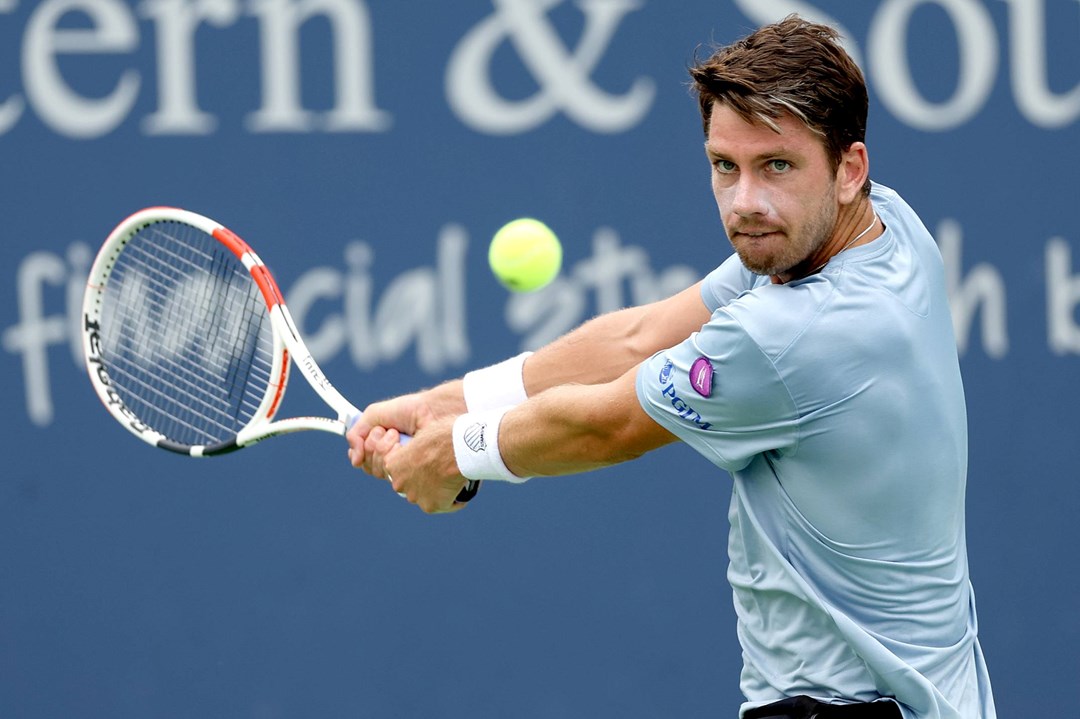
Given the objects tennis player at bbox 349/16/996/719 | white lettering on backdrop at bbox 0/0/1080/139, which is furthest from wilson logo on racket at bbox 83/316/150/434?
tennis player at bbox 349/16/996/719

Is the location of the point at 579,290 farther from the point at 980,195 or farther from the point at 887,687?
the point at 887,687

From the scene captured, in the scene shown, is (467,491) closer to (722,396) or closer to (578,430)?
(578,430)

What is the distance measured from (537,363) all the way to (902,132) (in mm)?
1904

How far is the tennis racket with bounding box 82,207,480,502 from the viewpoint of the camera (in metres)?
3.49

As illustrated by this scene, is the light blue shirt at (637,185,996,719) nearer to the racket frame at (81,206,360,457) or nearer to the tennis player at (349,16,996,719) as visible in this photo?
the tennis player at (349,16,996,719)

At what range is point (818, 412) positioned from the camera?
2424 millimetres

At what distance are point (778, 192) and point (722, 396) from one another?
1.13 feet

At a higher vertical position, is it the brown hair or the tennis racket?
the brown hair

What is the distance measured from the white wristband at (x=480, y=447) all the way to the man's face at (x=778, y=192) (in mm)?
598

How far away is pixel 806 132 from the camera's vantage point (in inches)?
96.4

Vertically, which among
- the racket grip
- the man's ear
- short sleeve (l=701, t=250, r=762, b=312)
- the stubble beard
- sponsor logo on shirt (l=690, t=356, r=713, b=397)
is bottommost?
the racket grip

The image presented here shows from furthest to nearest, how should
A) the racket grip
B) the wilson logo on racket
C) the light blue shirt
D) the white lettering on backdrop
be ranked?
the white lettering on backdrop
the wilson logo on racket
the racket grip
the light blue shirt

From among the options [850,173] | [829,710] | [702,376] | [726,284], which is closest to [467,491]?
[726,284]

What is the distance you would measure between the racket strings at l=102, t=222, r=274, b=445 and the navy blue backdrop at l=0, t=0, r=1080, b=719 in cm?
29
